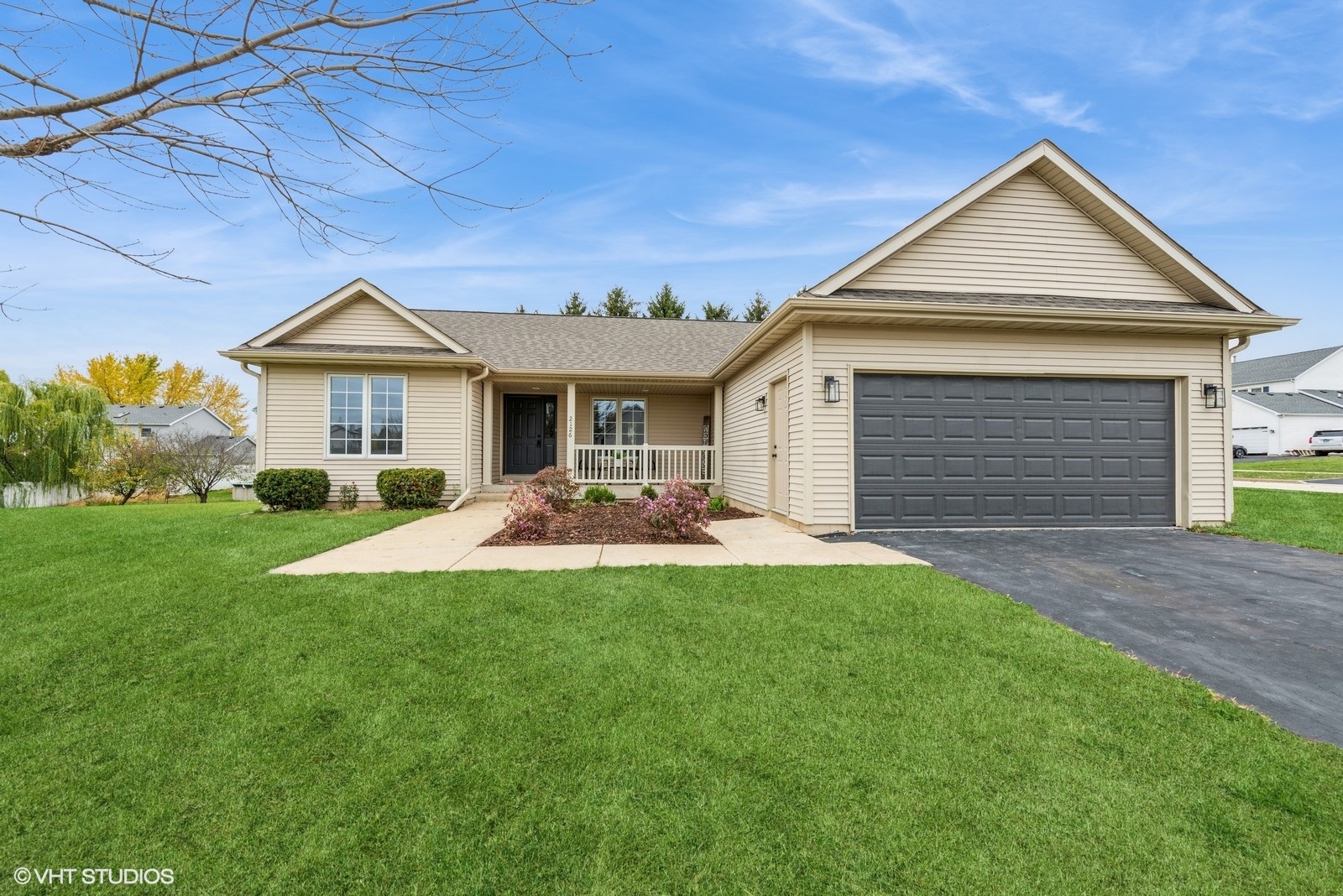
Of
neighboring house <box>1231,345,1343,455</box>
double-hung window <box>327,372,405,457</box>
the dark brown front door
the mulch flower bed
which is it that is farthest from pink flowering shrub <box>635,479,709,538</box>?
neighboring house <box>1231,345,1343,455</box>

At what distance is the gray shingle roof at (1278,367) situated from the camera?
37.6 metres

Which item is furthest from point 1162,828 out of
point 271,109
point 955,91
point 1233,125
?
point 1233,125

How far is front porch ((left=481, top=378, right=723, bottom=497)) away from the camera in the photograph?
41.5 ft

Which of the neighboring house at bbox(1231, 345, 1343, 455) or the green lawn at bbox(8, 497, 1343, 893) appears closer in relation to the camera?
the green lawn at bbox(8, 497, 1343, 893)

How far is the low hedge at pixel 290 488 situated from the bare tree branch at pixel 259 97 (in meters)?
9.28

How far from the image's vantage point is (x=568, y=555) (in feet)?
19.9

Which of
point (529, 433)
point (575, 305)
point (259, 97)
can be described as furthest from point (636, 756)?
point (575, 305)

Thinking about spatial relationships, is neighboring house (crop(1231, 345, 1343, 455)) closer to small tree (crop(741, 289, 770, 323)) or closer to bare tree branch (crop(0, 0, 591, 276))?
small tree (crop(741, 289, 770, 323))

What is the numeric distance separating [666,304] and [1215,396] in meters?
29.5

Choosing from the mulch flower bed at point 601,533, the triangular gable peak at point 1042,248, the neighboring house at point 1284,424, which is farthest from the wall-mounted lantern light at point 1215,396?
the neighboring house at point 1284,424

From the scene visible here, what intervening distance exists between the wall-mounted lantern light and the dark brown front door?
486 inches

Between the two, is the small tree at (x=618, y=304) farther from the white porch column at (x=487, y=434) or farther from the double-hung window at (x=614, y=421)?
the white porch column at (x=487, y=434)

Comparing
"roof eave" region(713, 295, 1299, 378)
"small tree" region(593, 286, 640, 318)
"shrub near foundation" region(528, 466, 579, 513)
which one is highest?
"small tree" region(593, 286, 640, 318)

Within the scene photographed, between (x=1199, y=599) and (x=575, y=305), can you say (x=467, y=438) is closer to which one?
(x=1199, y=599)
